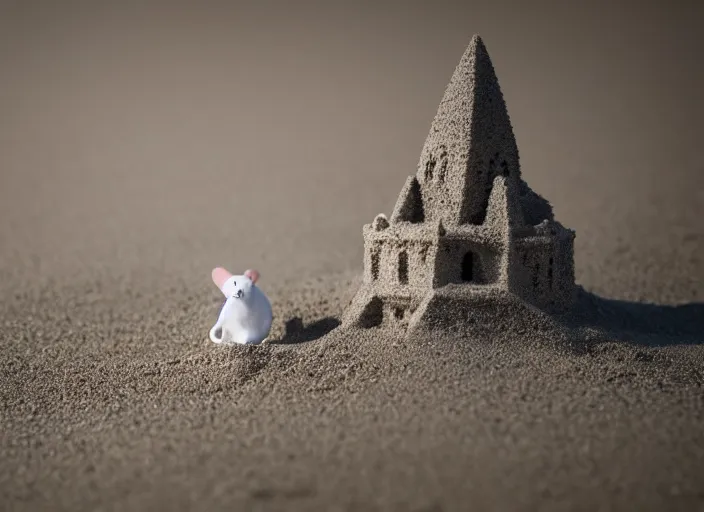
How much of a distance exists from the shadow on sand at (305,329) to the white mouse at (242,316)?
0.85 m

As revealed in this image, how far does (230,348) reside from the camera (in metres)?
10.3

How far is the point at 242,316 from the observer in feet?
35.3

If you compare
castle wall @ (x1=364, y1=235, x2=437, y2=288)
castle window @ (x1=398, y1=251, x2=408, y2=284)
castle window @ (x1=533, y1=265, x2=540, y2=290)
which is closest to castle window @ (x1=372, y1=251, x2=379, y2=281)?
castle wall @ (x1=364, y1=235, x2=437, y2=288)

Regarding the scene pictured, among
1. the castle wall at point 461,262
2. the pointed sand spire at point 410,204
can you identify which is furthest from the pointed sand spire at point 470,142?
the castle wall at point 461,262

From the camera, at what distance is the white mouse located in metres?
10.8

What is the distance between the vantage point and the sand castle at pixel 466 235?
10.1 m

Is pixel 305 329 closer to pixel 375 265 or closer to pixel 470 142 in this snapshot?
→ pixel 375 265

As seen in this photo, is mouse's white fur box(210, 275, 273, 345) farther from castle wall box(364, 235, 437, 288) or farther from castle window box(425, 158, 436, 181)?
castle window box(425, 158, 436, 181)

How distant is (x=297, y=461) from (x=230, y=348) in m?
3.28

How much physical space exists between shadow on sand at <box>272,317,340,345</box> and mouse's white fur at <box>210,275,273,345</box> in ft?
2.88

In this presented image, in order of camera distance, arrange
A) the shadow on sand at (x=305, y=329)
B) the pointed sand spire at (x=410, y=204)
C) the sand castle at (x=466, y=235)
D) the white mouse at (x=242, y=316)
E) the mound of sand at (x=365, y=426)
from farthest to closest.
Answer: the shadow on sand at (x=305, y=329), the pointed sand spire at (x=410, y=204), the white mouse at (x=242, y=316), the sand castle at (x=466, y=235), the mound of sand at (x=365, y=426)

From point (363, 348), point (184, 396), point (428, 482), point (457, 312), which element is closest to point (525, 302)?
point (457, 312)

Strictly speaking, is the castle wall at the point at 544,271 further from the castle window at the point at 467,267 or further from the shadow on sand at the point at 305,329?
the shadow on sand at the point at 305,329

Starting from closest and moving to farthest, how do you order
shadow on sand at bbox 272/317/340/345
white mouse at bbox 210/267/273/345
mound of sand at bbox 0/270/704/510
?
mound of sand at bbox 0/270/704/510 < white mouse at bbox 210/267/273/345 < shadow on sand at bbox 272/317/340/345
